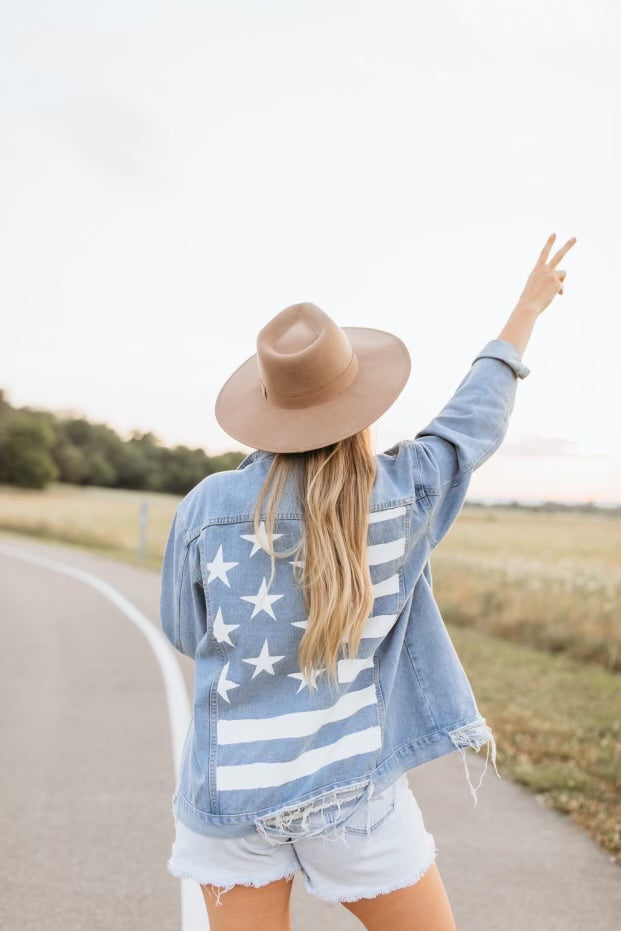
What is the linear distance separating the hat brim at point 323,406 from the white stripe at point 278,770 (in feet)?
2.06

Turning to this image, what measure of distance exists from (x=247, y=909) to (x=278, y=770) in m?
0.31

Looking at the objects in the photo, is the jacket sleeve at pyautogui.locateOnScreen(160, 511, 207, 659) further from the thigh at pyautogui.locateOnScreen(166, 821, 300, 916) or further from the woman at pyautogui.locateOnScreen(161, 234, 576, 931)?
the thigh at pyautogui.locateOnScreen(166, 821, 300, 916)

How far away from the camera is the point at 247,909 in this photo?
1883 mm

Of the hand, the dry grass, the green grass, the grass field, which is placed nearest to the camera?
the hand

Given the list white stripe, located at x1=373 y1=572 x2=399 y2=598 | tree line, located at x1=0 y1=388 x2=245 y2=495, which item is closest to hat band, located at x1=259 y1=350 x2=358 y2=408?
white stripe, located at x1=373 y1=572 x2=399 y2=598

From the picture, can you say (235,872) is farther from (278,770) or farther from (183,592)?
(183,592)

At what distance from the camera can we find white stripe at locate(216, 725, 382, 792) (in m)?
1.84

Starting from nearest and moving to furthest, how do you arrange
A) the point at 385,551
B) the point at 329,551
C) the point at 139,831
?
the point at 329,551 → the point at 385,551 → the point at 139,831

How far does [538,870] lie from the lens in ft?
12.8

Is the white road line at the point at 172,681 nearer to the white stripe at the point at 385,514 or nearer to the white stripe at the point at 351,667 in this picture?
the white stripe at the point at 351,667

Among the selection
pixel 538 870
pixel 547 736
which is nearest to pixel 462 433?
pixel 538 870

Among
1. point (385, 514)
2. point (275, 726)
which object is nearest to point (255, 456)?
point (385, 514)

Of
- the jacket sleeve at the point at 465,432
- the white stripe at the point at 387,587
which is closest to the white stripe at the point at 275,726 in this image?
the white stripe at the point at 387,587

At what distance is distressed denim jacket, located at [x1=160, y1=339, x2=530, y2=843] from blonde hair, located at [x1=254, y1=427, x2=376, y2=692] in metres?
0.03
